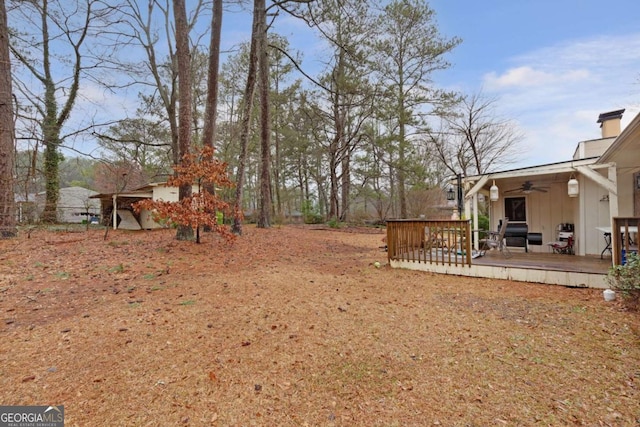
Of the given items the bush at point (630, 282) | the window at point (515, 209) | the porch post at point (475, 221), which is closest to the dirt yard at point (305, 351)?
the bush at point (630, 282)

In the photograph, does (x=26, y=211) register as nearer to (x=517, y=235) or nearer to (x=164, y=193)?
(x=164, y=193)

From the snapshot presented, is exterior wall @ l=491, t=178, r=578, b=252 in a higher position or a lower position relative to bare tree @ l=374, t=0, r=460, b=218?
lower

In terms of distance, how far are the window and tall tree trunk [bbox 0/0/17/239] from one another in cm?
1339

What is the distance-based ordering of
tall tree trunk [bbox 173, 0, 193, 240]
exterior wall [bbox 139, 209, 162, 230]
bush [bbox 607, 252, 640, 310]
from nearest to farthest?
bush [bbox 607, 252, 640, 310], tall tree trunk [bbox 173, 0, 193, 240], exterior wall [bbox 139, 209, 162, 230]

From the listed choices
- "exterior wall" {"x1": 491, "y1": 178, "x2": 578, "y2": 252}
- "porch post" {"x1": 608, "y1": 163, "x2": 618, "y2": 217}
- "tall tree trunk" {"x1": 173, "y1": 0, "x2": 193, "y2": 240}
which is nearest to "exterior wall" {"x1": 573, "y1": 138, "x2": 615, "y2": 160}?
"exterior wall" {"x1": 491, "y1": 178, "x2": 578, "y2": 252}

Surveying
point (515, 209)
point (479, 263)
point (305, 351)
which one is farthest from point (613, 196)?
point (305, 351)

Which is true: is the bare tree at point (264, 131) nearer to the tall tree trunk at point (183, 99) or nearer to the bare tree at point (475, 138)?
the tall tree trunk at point (183, 99)

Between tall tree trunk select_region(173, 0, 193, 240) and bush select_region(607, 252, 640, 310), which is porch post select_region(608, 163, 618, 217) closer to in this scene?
bush select_region(607, 252, 640, 310)

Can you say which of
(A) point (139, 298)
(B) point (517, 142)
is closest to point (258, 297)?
(A) point (139, 298)

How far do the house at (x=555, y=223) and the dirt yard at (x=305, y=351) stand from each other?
3.05ft

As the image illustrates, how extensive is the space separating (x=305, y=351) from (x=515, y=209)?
8867 mm

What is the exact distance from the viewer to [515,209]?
29.9ft

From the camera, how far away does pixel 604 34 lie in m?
9.99

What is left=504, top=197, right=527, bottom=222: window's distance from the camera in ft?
29.3
